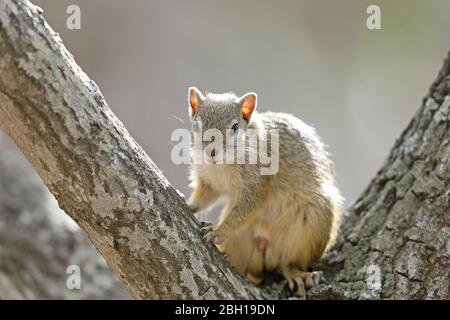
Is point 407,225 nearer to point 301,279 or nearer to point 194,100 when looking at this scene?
point 301,279

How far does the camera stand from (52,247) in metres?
3.49

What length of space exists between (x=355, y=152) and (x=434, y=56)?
151 cm

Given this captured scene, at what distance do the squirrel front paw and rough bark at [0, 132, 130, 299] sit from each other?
0.99m

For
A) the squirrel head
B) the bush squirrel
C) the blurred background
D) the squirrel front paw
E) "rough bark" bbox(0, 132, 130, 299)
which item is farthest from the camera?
the blurred background

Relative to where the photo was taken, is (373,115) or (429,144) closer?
(429,144)

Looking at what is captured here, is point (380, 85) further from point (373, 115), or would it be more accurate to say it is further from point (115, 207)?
point (115, 207)

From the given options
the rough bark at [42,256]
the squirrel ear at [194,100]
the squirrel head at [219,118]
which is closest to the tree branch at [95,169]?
the squirrel head at [219,118]

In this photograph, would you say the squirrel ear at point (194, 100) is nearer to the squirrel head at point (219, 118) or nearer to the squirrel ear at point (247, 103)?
the squirrel head at point (219, 118)

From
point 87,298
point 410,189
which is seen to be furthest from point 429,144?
point 87,298

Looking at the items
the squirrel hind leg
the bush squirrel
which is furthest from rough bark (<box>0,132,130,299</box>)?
the squirrel hind leg

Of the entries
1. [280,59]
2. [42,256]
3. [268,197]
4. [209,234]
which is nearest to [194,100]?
[268,197]

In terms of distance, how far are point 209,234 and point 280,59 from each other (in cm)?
525

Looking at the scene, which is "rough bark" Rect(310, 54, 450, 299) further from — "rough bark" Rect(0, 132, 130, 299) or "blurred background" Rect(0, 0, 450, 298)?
"blurred background" Rect(0, 0, 450, 298)

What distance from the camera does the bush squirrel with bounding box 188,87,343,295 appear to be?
9.65 feet
